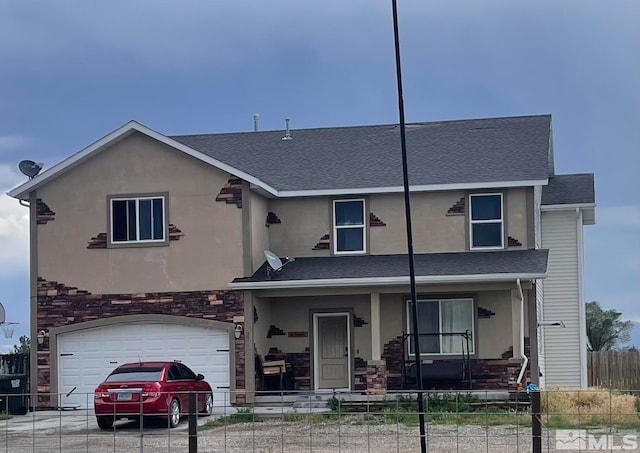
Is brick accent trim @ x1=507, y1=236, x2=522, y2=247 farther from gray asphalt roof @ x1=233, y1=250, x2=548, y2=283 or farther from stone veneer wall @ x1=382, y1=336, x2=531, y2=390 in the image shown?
stone veneer wall @ x1=382, y1=336, x2=531, y2=390

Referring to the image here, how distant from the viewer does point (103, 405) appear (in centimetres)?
2075

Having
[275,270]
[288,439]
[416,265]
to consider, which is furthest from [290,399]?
[288,439]

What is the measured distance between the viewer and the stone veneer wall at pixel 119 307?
26297 mm

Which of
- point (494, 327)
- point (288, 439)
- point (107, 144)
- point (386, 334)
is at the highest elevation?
point (107, 144)

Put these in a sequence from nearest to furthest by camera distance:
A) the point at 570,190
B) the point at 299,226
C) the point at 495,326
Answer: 1. the point at 495,326
2. the point at 299,226
3. the point at 570,190

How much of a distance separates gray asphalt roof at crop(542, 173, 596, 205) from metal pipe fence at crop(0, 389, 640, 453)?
8.26 metres

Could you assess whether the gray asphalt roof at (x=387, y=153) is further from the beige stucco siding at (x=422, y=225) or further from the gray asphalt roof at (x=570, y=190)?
the gray asphalt roof at (x=570, y=190)

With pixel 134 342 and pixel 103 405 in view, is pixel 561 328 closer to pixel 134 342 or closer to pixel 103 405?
pixel 134 342

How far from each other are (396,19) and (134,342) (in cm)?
1276

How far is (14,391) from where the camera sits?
1046 inches

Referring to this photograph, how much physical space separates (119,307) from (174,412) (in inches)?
266

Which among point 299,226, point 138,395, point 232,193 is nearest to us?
point 138,395

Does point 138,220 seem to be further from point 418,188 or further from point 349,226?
point 418,188

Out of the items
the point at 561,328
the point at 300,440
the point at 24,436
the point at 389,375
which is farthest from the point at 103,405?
the point at 561,328
